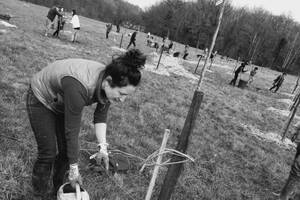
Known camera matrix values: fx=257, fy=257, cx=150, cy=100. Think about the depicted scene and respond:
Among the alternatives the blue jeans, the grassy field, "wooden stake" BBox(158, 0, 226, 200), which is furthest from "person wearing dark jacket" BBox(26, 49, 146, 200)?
the grassy field

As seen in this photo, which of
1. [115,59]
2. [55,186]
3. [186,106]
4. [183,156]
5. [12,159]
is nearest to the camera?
[115,59]

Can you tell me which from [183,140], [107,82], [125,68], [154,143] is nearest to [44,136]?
[107,82]

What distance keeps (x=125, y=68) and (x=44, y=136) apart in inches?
36.0

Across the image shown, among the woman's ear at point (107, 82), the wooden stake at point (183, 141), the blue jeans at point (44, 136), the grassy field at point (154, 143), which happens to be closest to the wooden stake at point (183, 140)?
the wooden stake at point (183, 141)

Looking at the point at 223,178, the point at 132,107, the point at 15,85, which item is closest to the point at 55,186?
the point at 223,178

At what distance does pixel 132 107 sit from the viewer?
6.62 metres

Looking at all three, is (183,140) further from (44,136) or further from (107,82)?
(44,136)

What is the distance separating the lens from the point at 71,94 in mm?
1730

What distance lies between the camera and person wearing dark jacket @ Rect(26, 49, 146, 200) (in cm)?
178

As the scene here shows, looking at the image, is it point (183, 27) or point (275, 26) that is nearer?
point (183, 27)

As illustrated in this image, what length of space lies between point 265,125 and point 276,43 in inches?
1940

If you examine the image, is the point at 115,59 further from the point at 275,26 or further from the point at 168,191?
the point at 275,26

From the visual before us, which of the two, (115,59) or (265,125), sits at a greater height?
(115,59)

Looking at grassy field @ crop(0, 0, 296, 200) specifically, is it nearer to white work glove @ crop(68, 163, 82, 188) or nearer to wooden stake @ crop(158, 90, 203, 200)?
wooden stake @ crop(158, 90, 203, 200)
